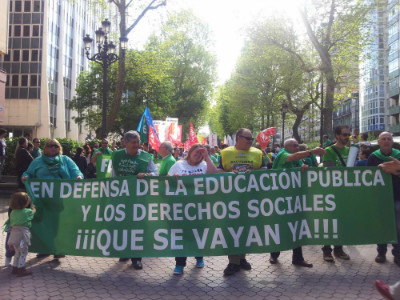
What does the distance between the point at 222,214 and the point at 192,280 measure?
0.92 metres

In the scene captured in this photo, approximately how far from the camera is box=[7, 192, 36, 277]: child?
17.2 feet

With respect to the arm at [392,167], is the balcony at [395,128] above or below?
above

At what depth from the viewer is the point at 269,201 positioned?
536cm

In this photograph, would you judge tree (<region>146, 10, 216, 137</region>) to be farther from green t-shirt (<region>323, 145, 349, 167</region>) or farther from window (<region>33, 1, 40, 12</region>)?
green t-shirt (<region>323, 145, 349, 167</region>)

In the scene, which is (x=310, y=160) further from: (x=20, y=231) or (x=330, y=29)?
(x=330, y=29)

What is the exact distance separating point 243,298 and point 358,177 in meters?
2.37

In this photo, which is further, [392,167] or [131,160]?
[131,160]

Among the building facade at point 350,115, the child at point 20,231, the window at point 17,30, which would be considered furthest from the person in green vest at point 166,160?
the building facade at point 350,115

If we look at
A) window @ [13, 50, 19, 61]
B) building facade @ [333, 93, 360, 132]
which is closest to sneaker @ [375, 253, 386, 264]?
window @ [13, 50, 19, 61]

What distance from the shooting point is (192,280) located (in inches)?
205

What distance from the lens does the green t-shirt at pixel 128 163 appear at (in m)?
5.99

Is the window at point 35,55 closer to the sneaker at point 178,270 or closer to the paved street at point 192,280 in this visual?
the paved street at point 192,280

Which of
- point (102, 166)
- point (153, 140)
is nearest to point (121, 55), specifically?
point (153, 140)

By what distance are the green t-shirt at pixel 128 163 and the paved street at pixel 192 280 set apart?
1.37 meters
